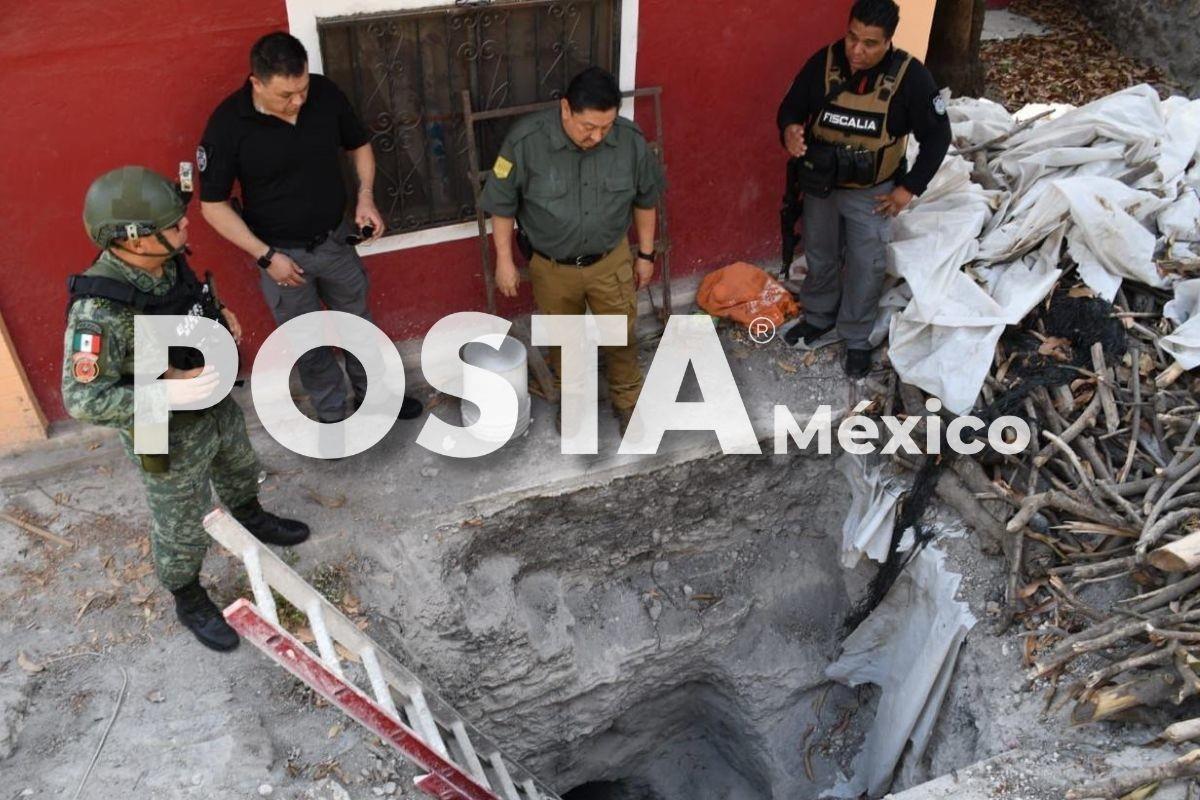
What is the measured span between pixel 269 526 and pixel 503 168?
2137 millimetres

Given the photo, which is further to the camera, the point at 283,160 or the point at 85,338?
the point at 283,160

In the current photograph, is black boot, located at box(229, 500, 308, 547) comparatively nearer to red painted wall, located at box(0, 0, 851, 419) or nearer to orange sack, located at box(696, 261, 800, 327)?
red painted wall, located at box(0, 0, 851, 419)

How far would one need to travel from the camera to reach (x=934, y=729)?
5.17 m

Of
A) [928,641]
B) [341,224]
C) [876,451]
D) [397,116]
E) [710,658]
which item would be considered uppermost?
[397,116]

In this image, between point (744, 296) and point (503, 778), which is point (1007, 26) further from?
point (503, 778)

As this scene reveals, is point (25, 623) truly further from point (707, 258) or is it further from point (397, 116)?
point (707, 258)

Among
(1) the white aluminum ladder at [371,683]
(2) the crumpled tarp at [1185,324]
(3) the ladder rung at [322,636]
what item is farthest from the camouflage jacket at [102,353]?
(2) the crumpled tarp at [1185,324]

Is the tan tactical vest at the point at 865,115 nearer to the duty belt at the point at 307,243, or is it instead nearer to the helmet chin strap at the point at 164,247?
the duty belt at the point at 307,243

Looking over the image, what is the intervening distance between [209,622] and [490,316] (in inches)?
94.8

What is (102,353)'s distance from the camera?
11.7 feet

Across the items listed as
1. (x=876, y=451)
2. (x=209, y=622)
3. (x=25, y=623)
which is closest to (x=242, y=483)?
(x=209, y=622)

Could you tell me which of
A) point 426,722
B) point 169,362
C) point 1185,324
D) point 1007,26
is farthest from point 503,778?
point 1007,26

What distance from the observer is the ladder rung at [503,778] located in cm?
446

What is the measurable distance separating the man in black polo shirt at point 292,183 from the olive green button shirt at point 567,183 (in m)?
0.72
